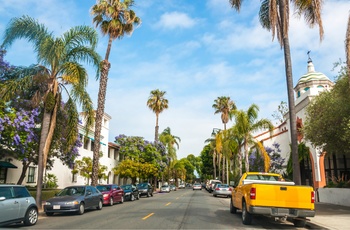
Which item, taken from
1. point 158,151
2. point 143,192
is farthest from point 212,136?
point 143,192

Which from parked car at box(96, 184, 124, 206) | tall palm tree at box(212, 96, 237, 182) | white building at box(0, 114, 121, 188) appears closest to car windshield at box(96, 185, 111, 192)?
parked car at box(96, 184, 124, 206)

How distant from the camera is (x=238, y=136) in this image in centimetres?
3014

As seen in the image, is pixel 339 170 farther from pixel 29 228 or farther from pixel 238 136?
pixel 29 228

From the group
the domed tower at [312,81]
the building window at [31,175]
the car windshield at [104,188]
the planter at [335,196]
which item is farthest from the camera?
the domed tower at [312,81]

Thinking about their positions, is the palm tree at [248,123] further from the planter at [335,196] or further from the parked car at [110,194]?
the parked car at [110,194]

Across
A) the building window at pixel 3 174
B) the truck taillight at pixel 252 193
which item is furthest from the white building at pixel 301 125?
the building window at pixel 3 174

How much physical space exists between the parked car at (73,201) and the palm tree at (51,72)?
2018mm

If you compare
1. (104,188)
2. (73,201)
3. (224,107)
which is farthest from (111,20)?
(224,107)

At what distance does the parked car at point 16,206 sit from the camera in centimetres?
1013

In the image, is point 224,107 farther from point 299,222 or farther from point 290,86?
point 299,222

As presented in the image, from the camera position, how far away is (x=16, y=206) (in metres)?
10.7

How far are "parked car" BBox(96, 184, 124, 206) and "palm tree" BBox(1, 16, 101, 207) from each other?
4.43 meters

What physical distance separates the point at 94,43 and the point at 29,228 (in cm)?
1134

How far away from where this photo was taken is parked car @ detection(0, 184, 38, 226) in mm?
10133
